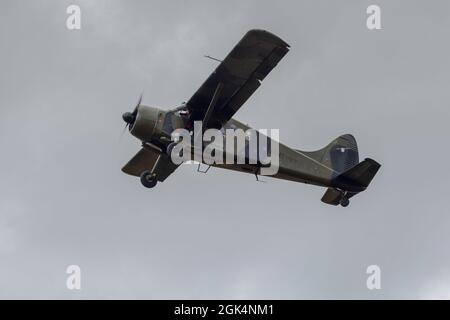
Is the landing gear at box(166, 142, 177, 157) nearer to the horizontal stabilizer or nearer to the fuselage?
the fuselage

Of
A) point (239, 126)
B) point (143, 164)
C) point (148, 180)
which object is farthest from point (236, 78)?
point (143, 164)

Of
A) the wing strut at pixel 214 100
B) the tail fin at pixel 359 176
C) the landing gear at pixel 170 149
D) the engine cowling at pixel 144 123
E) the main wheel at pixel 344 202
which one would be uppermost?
the wing strut at pixel 214 100

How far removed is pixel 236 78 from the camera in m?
22.4

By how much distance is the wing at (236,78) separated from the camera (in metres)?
21.3

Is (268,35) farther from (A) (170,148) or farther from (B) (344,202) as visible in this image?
(B) (344,202)

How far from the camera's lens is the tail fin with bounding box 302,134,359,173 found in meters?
25.5

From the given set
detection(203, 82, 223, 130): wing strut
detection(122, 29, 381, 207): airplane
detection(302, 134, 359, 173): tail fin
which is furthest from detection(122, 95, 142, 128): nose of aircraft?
detection(302, 134, 359, 173): tail fin

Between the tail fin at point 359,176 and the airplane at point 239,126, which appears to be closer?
the airplane at point 239,126

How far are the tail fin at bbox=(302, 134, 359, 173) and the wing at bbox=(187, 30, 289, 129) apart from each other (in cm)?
356

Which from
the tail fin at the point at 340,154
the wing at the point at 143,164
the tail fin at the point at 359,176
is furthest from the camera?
the tail fin at the point at 340,154

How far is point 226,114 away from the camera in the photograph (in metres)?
23.2

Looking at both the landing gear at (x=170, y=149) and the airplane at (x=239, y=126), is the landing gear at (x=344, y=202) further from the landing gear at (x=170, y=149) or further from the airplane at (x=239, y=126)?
the landing gear at (x=170, y=149)

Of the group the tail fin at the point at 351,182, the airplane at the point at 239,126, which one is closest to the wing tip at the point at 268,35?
the airplane at the point at 239,126
